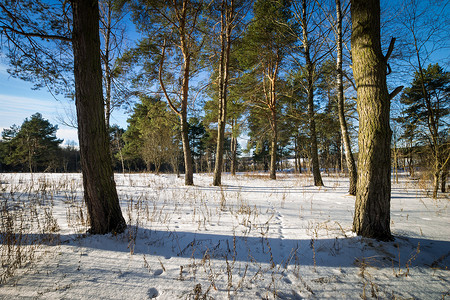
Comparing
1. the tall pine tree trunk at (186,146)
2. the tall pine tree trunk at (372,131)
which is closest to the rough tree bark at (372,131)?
the tall pine tree trunk at (372,131)

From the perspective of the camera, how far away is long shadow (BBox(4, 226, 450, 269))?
75.7 inches

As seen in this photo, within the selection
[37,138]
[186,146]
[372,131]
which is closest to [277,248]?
[372,131]

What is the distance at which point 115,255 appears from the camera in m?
2.00

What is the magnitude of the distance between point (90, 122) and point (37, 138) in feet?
105

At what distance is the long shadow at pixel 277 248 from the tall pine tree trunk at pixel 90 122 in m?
0.36

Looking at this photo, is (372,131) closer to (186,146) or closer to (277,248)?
(277,248)

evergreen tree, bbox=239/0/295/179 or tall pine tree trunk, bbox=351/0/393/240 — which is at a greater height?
evergreen tree, bbox=239/0/295/179

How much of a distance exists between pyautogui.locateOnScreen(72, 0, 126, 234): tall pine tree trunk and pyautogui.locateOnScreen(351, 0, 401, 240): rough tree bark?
3686 millimetres

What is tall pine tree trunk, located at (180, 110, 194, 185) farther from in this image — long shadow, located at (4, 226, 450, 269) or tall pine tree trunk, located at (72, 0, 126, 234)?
long shadow, located at (4, 226, 450, 269)

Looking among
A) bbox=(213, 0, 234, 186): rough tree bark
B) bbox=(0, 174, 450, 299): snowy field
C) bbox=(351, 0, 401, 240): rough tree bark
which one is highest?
bbox=(213, 0, 234, 186): rough tree bark

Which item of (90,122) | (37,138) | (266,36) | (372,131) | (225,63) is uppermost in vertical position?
(266,36)

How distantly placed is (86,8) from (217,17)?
7000mm

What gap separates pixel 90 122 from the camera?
242 cm

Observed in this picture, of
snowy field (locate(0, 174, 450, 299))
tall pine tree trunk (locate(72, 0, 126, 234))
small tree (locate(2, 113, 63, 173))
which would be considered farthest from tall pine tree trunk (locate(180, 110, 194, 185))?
small tree (locate(2, 113, 63, 173))
